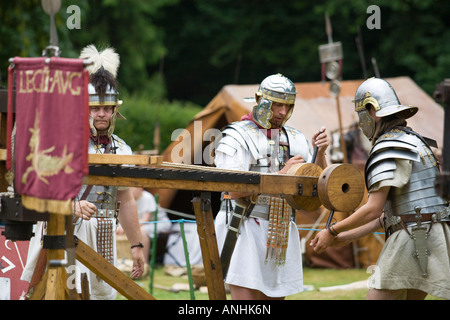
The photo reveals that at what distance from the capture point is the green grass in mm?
8305

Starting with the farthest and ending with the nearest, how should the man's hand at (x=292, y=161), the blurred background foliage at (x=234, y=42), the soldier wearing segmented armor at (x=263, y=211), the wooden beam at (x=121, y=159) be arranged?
the blurred background foliage at (x=234, y=42)
the soldier wearing segmented armor at (x=263, y=211)
the man's hand at (x=292, y=161)
the wooden beam at (x=121, y=159)

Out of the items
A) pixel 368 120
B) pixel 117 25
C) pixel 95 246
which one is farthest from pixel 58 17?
pixel 117 25

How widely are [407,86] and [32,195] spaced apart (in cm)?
981

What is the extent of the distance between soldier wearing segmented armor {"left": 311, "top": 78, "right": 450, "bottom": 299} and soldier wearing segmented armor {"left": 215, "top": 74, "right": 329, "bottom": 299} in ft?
2.22

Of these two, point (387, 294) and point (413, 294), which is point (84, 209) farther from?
point (413, 294)

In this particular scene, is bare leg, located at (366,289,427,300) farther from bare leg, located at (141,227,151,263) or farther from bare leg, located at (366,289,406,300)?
bare leg, located at (141,227,151,263)

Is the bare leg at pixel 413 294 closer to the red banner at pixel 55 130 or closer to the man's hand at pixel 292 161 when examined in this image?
the man's hand at pixel 292 161

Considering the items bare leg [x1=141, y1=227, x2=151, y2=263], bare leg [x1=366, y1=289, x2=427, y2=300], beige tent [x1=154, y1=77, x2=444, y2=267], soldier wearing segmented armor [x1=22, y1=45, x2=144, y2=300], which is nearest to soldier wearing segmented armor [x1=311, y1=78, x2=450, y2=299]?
bare leg [x1=366, y1=289, x2=427, y2=300]

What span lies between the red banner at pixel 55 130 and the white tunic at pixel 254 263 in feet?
5.94

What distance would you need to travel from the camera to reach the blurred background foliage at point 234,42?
18.7 metres

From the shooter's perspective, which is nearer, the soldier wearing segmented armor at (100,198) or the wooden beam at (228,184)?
the wooden beam at (228,184)

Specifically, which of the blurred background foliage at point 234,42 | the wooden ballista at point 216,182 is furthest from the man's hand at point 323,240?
the blurred background foliage at point 234,42

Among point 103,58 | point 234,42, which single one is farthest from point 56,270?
point 234,42

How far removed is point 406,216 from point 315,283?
4.92 metres
